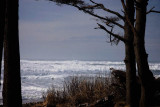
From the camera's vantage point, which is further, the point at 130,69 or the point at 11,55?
the point at 130,69

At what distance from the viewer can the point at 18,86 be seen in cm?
474

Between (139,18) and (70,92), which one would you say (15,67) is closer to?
(139,18)

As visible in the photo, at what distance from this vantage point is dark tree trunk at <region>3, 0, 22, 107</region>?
4594 mm

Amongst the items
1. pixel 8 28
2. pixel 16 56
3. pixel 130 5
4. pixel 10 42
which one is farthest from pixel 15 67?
pixel 130 5

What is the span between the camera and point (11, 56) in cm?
460

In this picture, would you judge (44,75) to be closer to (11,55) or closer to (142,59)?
(11,55)

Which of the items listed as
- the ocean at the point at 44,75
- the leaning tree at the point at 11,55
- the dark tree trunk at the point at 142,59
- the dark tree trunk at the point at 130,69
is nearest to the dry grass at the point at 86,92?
the ocean at the point at 44,75

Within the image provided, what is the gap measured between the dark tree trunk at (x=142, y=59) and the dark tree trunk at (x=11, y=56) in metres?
2.65

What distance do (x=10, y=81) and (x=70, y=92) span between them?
4196mm

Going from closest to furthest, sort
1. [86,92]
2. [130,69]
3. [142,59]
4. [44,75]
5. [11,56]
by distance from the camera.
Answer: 1. [142,59]
2. [11,56]
3. [130,69]
4. [86,92]
5. [44,75]

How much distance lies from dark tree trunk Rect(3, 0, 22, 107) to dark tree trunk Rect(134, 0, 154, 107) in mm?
2653

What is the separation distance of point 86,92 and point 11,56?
4164mm

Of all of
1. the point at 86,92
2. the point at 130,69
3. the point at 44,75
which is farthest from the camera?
the point at 44,75

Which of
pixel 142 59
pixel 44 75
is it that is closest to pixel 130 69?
pixel 142 59
